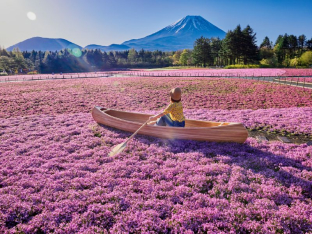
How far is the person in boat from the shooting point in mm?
7484

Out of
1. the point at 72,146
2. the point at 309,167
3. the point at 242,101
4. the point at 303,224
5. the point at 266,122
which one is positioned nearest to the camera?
the point at 303,224

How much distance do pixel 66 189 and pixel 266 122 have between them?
10.6 m

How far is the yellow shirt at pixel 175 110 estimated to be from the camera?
767cm

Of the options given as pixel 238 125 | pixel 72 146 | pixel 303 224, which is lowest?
pixel 303 224

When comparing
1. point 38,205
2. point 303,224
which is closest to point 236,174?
point 303,224

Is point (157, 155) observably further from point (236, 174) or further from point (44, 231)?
point (44, 231)

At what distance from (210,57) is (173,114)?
94.0 m

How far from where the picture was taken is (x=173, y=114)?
310 inches

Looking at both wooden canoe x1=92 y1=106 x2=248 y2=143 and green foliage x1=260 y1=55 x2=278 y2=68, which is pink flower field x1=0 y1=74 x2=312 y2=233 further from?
green foliage x1=260 y1=55 x2=278 y2=68

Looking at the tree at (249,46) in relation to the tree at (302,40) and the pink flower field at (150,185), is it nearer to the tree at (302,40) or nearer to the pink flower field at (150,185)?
the tree at (302,40)

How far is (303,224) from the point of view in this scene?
405 centimetres

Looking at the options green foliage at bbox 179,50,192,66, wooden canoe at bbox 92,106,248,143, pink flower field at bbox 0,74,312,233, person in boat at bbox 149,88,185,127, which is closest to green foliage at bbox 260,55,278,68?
green foliage at bbox 179,50,192,66

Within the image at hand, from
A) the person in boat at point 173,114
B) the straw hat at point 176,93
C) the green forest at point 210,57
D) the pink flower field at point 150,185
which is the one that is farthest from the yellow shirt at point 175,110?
the green forest at point 210,57

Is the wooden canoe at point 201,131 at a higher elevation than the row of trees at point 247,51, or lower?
lower
